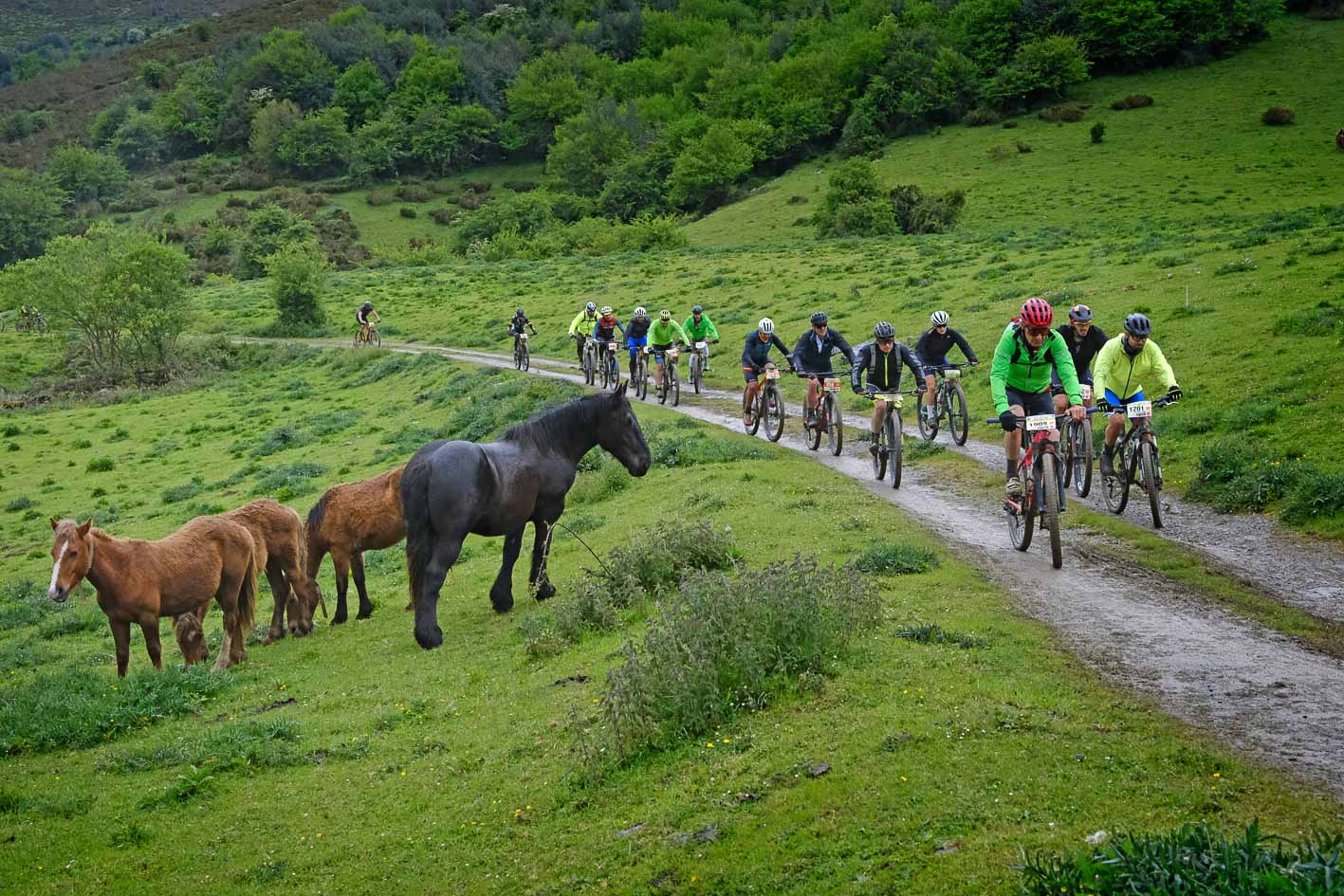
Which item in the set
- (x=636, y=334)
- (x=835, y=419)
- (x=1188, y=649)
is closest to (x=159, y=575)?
(x=1188, y=649)

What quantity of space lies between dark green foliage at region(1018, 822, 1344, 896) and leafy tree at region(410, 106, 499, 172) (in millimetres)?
155895

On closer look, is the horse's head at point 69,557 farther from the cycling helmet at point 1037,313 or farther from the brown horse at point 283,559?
the cycling helmet at point 1037,313

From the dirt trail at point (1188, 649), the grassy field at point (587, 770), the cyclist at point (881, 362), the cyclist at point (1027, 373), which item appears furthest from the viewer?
the cyclist at point (881, 362)

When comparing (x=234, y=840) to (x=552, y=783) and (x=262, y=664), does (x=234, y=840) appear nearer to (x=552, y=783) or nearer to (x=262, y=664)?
(x=552, y=783)

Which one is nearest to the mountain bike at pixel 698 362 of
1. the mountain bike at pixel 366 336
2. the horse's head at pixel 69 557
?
the horse's head at pixel 69 557

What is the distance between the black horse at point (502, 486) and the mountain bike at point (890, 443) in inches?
212

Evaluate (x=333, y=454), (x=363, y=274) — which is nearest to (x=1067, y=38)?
(x=363, y=274)

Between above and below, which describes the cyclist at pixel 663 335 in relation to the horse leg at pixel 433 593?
above

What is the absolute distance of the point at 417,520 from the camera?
41.7ft

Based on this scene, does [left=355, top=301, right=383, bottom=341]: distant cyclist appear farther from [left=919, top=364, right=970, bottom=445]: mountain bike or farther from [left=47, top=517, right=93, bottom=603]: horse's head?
[left=47, top=517, right=93, bottom=603]: horse's head

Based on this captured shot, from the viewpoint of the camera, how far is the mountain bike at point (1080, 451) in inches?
607

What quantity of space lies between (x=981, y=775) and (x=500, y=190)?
14589 cm

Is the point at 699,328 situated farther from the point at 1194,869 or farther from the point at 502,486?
the point at 1194,869

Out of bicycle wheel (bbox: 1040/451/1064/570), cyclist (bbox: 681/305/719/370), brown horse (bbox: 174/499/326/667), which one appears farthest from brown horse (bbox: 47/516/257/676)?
cyclist (bbox: 681/305/719/370)
